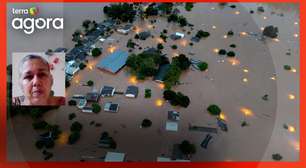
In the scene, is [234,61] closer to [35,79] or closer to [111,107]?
[111,107]

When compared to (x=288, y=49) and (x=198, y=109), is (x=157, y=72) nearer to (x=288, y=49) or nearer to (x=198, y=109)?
(x=198, y=109)

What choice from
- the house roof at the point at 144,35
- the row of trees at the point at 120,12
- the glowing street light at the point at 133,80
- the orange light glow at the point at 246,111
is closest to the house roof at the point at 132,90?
the glowing street light at the point at 133,80

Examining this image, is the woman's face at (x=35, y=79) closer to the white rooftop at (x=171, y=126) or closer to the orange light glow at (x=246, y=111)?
the white rooftop at (x=171, y=126)

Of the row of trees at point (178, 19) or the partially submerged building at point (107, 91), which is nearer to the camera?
the partially submerged building at point (107, 91)

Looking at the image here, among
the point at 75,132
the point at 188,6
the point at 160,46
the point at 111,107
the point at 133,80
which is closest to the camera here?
the point at 75,132

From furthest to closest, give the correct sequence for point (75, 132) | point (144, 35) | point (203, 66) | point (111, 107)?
point (144, 35) → point (203, 66) → point (111, 107) → point (75, 132)

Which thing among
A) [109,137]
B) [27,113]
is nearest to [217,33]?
[109,137]

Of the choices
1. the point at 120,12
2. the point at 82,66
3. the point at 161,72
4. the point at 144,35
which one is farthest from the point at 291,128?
the point at 120,12
